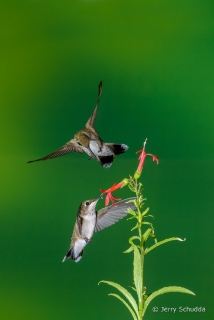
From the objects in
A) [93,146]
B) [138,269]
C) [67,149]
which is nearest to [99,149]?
[93,146]

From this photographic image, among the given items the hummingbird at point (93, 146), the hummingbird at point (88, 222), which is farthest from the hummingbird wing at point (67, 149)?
the hummingbird at point (88, 222)

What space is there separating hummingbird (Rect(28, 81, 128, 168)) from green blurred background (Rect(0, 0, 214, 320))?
1.1 inches

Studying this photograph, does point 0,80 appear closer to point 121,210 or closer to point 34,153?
point 34,153

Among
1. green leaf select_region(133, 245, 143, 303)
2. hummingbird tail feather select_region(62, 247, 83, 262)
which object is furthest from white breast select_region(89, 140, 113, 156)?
green leaf select_region(133, 245, 143, 303)

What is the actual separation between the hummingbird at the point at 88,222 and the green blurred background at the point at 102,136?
33mm

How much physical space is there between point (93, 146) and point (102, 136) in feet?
0.20

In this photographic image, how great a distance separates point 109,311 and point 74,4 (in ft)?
4.45

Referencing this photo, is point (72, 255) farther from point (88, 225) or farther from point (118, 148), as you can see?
point (118, 148)

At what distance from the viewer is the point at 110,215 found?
5.70 ft

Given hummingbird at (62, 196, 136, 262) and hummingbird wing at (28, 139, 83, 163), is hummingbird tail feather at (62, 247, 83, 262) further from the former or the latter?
hummingbird wing at (28, 139, 83, 163)

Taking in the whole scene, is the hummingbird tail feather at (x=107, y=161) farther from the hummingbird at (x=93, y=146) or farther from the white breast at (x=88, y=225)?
the white breast at (x=88, y=225)

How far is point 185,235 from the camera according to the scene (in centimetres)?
182

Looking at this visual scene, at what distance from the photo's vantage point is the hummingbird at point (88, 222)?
1.74 meters

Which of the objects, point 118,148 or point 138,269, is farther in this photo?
point 118,148
